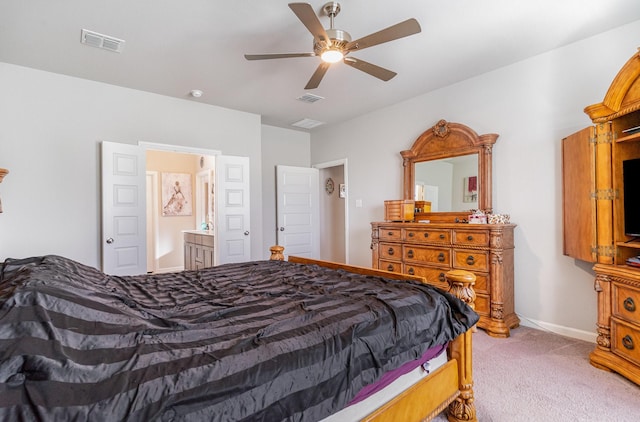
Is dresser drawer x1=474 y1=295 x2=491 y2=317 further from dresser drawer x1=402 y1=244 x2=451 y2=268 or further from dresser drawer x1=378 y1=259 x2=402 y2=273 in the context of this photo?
dresser drawer x1=378 y1=259 x2=402 y2=273

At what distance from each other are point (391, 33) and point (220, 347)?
2135 mm

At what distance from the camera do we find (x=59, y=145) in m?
3.53

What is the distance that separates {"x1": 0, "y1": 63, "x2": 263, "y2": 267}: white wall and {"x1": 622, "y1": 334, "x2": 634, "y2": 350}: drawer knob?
16.2 ft

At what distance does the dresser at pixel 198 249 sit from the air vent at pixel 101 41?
2.90 metres

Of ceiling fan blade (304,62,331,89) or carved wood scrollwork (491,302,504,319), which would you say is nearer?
ceiling fan blade (304,62,331,89)

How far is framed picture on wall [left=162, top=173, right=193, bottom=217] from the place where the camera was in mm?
6465

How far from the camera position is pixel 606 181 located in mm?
2350

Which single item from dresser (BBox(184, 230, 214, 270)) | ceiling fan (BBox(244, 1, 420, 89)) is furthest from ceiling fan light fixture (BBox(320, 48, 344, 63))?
dresser (BBox(184, 230, 214, 270))

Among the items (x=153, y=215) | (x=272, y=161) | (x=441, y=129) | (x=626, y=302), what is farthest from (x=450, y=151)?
(x=153, y=215)

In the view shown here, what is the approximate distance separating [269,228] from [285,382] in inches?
182

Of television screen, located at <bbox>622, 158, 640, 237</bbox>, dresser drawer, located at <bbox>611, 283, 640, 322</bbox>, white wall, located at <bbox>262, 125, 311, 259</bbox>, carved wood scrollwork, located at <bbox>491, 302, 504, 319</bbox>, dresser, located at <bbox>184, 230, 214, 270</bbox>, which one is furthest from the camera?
white wall, located at <bbox>262, 125, 311, 259</bbox>

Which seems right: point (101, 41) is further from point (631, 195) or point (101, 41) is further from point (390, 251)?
point (631, 195)

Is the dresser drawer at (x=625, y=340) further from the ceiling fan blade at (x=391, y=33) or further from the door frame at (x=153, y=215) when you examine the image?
the door frame at (x=153, y=215)

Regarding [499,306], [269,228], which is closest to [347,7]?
[499,306]
